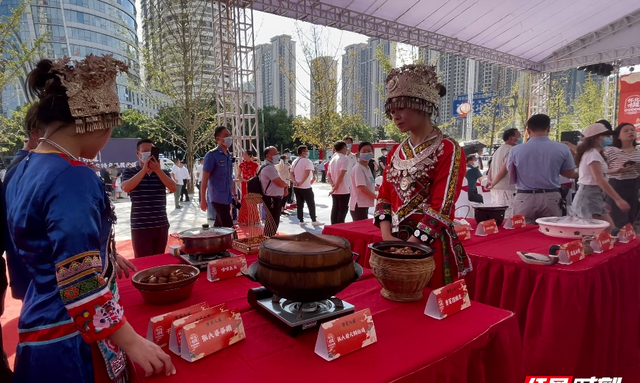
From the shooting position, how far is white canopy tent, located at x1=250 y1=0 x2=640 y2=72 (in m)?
7.19

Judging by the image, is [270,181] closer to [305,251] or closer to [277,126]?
[305,251]

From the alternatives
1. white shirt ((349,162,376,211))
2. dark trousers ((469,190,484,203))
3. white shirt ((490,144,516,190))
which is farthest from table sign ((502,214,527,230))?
dark trousers ((469,190,484,203))

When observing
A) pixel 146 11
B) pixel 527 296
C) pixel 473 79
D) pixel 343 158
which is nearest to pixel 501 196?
pixel 343 158

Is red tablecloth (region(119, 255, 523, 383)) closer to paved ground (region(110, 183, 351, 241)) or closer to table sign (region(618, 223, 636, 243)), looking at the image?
table sign (region(618, 223, 636, 243))

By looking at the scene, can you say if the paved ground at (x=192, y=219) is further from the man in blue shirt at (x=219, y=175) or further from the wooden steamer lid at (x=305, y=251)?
the wooden steamer lid at (x=305, y=251)

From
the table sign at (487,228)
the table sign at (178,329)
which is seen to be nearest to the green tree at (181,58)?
the table sign at (487,228)

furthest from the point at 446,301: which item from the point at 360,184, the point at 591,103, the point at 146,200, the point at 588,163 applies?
the point at 591,103

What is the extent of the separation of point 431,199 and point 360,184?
9.86ft

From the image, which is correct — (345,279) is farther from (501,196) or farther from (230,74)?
(230,74)

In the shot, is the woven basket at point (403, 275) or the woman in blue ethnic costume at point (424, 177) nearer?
the woven basket at point (403, 275)

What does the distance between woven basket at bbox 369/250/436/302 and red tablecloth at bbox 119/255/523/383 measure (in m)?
0.04

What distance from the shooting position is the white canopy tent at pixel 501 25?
7.19 m

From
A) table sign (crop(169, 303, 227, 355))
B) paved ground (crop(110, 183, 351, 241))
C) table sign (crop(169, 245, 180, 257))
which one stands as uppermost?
table sign (crop(169, 303, 227, 355))

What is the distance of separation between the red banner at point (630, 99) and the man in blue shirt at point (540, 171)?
1177cm
